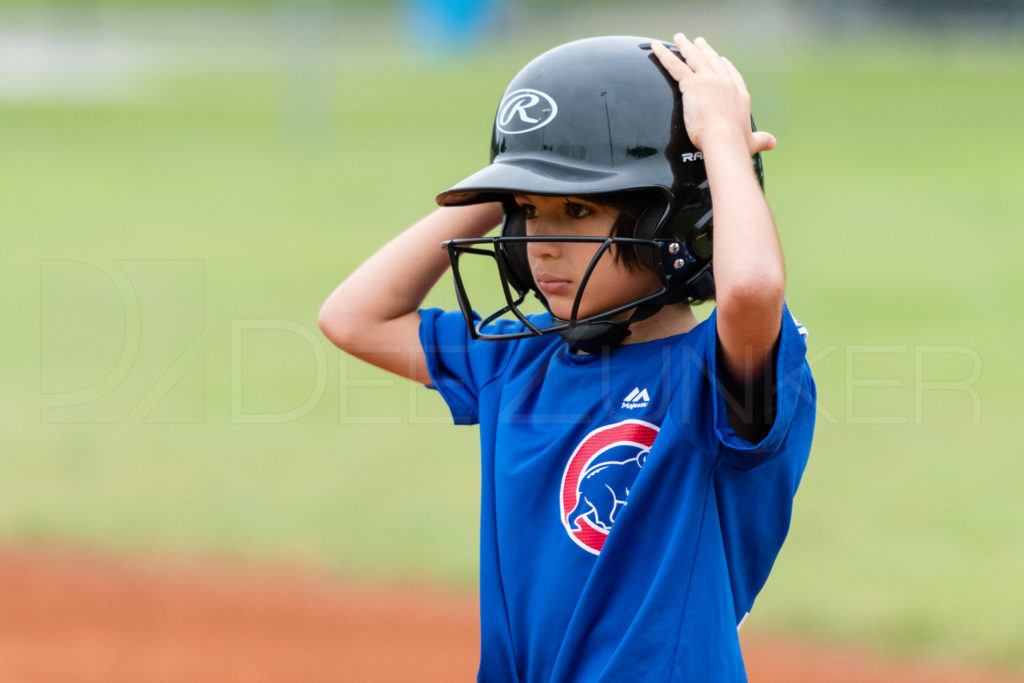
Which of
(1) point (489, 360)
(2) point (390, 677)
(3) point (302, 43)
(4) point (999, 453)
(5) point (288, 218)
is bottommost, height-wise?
(2) point (390, 677)

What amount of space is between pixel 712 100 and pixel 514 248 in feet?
1.67

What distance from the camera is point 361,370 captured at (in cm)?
905

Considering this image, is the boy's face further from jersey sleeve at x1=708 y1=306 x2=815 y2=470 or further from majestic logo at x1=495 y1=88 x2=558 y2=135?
jersey sleeve at x1=708 y1=306 x2=815 y2=470

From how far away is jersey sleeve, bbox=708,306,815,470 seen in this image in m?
2.01

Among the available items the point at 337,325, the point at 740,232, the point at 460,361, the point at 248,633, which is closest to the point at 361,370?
the point at 248,633

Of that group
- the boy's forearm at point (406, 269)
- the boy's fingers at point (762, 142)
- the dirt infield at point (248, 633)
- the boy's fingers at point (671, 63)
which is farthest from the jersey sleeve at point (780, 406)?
the dirt infield at point (248, 633)

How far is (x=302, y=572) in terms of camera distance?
554 centimetres

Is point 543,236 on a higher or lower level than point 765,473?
higher

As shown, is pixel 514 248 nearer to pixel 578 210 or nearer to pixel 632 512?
pixel 578 210

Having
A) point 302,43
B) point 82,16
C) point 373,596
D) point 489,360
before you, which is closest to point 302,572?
point 373,596

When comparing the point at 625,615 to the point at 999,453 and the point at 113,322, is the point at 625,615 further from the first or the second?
the point at 113,322

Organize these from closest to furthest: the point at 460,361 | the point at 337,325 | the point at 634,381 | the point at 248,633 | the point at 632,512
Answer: the point at 632,512, the point at 634,381, the point at 460,361, the point at 337,325, the point at 248,633

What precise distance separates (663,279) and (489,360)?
472 mm

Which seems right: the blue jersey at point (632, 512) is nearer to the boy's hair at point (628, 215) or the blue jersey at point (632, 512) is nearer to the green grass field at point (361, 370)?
the boy's hair at point (628, 215)
